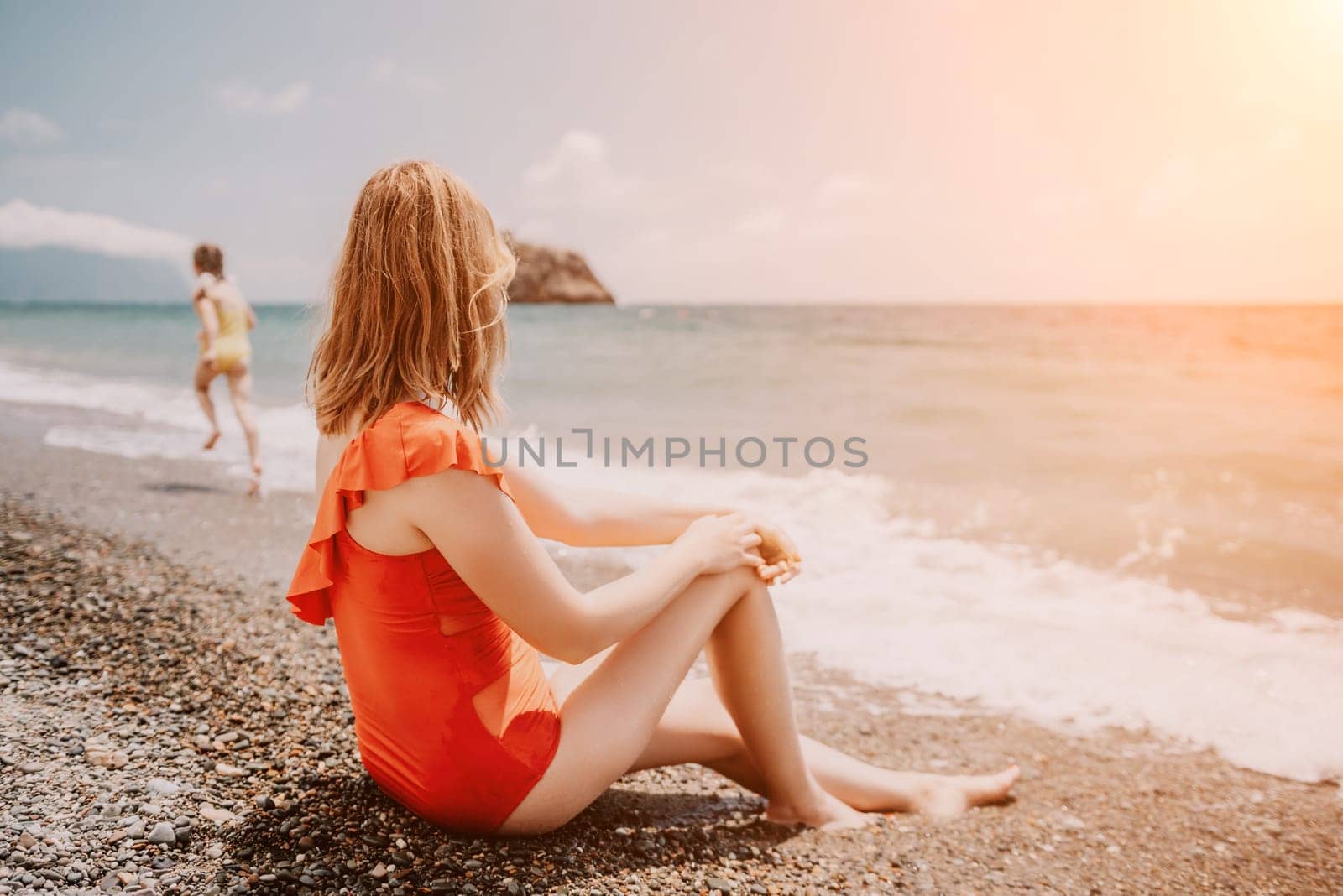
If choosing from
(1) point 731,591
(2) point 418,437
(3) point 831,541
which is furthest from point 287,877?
(3) point 831,541

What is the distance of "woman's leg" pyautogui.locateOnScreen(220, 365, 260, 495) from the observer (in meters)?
7.35

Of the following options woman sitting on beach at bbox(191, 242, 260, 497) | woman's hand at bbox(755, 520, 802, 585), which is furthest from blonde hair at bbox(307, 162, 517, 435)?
woman sitting on beach at bbox(191, 242, 260, 497)

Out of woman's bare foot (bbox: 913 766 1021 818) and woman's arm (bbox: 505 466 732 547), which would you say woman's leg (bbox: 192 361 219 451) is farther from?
woman's bare foot (bbox: 913 766 1021 818)

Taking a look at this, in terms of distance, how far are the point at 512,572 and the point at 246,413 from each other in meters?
7.33

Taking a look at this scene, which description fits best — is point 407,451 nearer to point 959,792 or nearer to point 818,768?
point 818,768

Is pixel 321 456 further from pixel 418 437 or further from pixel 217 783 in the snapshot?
pixel 217 783

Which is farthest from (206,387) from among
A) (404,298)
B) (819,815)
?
Answer: (819,815)

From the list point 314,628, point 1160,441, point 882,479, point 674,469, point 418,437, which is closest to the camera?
point 418,437

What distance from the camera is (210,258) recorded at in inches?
329

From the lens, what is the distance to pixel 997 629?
4.68m

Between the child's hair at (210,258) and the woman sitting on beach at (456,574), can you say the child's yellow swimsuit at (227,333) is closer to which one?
the child's hair at (210,258)

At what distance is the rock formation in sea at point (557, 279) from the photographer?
63.0m

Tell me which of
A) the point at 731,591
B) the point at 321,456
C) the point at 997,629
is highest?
the point at 321,456

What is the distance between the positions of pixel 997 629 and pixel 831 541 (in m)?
1.77
